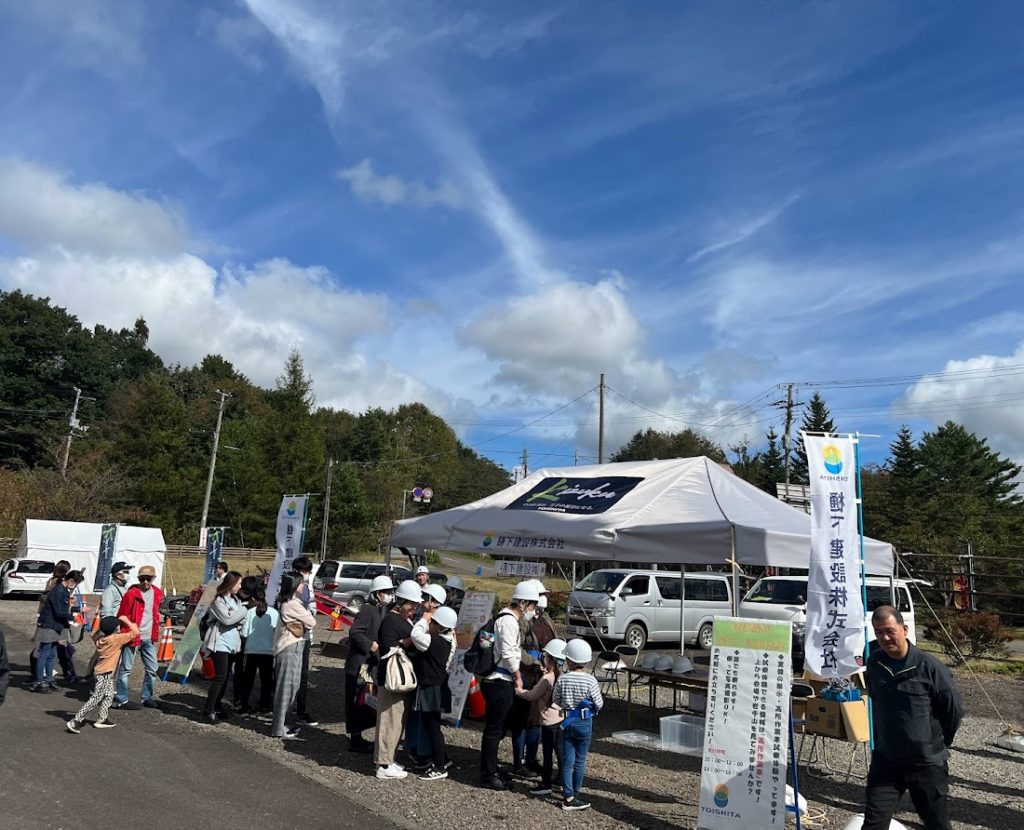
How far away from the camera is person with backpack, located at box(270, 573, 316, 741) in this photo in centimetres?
767

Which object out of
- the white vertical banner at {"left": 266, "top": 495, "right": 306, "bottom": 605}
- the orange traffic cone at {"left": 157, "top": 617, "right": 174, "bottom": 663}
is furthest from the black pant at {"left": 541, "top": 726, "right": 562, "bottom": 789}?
the orange traffic cone at {"left": 157, "top": 617, "right": 174, "bottom": 663}

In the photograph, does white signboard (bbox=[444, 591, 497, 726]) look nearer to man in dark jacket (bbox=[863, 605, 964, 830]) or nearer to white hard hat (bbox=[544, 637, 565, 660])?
white hard hat (bbox=[544, 637, 565, 660])

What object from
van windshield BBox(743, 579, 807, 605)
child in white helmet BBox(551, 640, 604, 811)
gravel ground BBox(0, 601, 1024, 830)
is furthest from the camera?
van windshield BBox(743, 579, 807, 605)

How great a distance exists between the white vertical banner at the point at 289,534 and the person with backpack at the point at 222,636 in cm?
336

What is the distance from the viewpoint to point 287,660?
25.1 ft

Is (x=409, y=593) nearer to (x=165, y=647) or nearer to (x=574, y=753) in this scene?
(x=574, y=753)

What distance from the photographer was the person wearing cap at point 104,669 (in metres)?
7.49

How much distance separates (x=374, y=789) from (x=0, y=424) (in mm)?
52585

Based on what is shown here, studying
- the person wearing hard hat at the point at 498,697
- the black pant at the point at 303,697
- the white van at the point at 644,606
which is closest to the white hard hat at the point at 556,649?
the person wearing hard hat at the point at 498,697

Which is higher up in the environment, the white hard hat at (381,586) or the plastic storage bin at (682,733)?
the white hard hat at (381,586)

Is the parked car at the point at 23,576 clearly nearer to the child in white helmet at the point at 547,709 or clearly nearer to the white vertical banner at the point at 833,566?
the child in white helmet at the point at 547,709

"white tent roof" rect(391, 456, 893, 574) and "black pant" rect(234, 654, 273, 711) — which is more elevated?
"white tent roof" rect(391, 456, 893, 574)

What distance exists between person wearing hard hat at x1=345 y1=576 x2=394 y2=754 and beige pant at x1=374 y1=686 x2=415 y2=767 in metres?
0.69

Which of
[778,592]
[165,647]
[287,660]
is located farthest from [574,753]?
[778,592]
